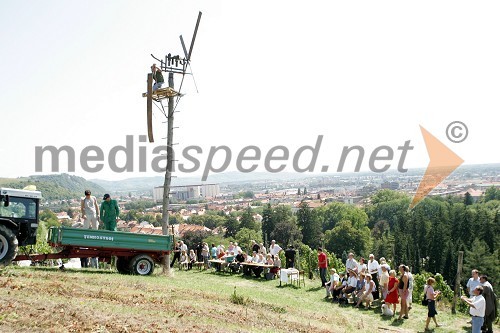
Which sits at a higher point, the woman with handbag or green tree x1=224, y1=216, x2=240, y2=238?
the woman with handbag

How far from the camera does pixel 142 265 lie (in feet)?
49.0

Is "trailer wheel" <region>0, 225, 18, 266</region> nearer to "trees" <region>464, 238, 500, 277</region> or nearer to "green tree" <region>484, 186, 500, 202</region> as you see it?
"trees" <region>464, 238, 500, 277</region>

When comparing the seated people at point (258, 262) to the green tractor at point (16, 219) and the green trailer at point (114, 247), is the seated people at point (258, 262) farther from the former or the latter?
the green tractor at point (16, 219)

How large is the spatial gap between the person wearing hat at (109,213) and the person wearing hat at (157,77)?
4.93m

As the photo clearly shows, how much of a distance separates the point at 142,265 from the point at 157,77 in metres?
7.17

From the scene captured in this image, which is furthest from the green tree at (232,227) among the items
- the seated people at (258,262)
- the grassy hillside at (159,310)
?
the grassy hillside at (159,310)

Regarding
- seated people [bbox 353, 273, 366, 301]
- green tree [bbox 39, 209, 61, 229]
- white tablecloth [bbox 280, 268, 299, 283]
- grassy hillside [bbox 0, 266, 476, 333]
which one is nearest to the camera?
grassy hillside [bbox 0, 266, 476, 333]

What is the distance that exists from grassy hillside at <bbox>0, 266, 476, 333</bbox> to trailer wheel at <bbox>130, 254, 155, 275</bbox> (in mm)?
931

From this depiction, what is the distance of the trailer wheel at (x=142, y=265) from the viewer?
48.1 ft

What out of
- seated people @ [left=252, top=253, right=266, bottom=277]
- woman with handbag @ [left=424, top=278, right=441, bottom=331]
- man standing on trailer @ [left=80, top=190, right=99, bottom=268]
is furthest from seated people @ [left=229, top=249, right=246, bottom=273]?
woman with handbag @ [left=424, top=278, right=441, bottom=331]

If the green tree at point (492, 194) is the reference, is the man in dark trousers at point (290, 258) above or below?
above

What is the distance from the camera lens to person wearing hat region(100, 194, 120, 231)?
14922 millimetres

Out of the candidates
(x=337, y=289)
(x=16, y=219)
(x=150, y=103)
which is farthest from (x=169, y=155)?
(x=337, y=289)

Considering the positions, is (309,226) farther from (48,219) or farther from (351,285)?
(351,285)
